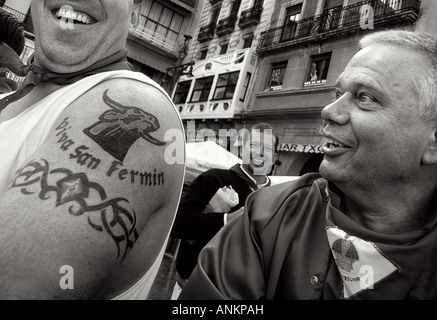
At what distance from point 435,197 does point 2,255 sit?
55.3 inches

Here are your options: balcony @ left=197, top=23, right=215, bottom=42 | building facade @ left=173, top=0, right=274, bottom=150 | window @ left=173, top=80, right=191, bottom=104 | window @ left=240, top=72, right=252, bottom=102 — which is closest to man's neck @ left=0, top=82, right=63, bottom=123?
building facade @ left=173, top=0, right=274, bottom=150

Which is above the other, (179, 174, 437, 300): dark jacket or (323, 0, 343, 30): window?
(323, 0, 343, 30): window

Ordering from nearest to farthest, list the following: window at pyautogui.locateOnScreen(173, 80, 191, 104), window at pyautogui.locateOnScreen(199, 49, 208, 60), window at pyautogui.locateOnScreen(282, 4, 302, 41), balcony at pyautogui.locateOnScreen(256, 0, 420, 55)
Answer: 1. balcony at pyautogui.locateOnScreen(256, 0, 420, 55)
2. window at pyautogui.locateOnScreen(282, 4, 302, 41)
3. window at pyautogui.locateOnScreen(173, 80, 191, 104)
4. window at pyautogui.locateOnScreen(199, 49, 208, 60)

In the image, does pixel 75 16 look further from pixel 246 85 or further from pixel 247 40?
pixel 247 40

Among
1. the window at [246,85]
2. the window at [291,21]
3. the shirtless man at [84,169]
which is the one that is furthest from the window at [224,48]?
the shirtless man at [84,169]

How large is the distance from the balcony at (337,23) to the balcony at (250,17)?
1533 millimetres

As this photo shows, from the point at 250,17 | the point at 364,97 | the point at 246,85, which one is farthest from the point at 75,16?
the point at 250,17

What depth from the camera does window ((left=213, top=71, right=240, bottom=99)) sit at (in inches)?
689

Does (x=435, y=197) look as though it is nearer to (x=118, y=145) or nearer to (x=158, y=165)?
(x=158, y=165)

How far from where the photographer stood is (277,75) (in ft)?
52.2

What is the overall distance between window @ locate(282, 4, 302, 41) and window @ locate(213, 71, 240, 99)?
10.1ft

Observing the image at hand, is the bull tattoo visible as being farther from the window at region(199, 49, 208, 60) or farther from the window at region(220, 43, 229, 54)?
the window at region(199, 49, 208, 60)

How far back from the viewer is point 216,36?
21.3 meters
